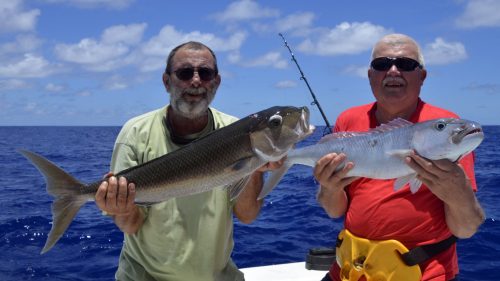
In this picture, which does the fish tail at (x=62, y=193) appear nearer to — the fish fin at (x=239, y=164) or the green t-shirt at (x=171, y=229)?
the green t-shirt at (x=171, y=229)

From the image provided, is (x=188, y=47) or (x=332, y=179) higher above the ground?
(x=188, y=47)

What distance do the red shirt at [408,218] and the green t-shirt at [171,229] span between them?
1137mm

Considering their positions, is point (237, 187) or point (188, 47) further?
point (188, 47)

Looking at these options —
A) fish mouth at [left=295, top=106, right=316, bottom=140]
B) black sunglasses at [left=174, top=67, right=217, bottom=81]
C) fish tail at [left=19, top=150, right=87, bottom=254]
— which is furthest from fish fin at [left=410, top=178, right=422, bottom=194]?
fish tail at [left=19, top=150, right=87, bottom=254]

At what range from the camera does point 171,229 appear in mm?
4289

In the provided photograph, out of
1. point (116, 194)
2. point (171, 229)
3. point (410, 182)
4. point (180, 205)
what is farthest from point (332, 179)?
point (116, 194)

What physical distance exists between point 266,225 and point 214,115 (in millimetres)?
7700

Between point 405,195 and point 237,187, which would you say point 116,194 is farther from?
point 405,195

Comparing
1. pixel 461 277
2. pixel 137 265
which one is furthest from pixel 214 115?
pixel 461 277

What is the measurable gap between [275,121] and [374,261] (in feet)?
4.33

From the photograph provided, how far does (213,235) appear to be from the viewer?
172 inches

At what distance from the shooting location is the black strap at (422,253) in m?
3.83

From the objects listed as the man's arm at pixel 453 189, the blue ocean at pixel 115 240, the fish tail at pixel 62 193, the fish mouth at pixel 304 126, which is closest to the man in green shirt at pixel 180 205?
the fish tail at pixel 62 193

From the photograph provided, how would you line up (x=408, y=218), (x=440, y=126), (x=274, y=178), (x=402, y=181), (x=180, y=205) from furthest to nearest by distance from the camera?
(x=180, y=205) → (x=408, y=218) → (x=274, y=178) → (x=402, y=181) → (x=440, y=126)
